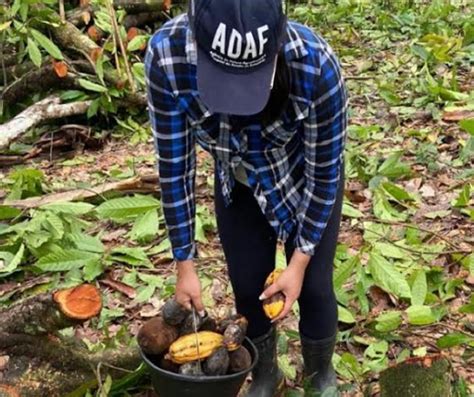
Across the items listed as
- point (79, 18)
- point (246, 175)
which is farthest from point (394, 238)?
point (79, 18)

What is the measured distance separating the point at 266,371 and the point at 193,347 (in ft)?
1.58

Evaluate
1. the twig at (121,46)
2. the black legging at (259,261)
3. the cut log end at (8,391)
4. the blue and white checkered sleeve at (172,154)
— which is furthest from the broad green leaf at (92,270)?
the twig at (121,46)

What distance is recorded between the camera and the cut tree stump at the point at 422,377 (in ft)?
5.92

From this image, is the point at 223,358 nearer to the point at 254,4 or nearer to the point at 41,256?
the point at 254,4

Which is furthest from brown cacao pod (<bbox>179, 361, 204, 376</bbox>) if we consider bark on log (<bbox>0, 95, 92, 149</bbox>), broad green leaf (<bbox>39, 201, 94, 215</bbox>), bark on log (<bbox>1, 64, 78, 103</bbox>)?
bark on log (<bbox>1, 64, 78, 103</bbox>)

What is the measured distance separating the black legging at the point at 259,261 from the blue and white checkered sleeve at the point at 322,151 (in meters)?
0.10

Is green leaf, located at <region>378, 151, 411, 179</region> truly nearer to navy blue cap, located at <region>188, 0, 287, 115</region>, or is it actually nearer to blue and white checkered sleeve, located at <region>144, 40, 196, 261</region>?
blue and white checkered sleeve, located at <region>144, 40, 196, 261</region>

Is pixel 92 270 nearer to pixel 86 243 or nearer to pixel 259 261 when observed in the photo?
pixel 86 243

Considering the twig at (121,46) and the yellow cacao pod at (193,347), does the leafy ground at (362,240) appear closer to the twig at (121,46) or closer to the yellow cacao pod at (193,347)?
the twig at (121,46)

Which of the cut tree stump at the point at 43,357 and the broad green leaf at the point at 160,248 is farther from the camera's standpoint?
the broad green leaf at the point at 160,248

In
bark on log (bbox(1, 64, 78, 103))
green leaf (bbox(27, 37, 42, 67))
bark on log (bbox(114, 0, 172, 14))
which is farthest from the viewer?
bark on log (bbox(114, 0, 172, 14))

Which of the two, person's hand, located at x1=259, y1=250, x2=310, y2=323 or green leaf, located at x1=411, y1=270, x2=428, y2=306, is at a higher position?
person's hand, located at x1=259, y1=250, x2=310, y2=323

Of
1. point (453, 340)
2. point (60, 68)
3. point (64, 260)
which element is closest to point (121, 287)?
point (64, 260)

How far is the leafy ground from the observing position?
2346mm
